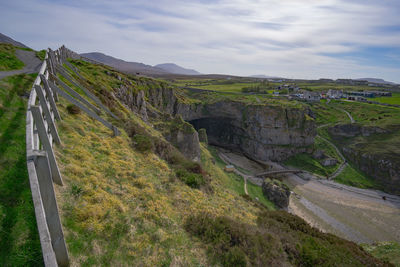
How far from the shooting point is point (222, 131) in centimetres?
8538

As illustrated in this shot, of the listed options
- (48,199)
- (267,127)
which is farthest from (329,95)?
(48,199)

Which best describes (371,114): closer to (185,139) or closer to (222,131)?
(222,131)

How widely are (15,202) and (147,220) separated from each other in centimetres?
585

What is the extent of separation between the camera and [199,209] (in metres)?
14.7

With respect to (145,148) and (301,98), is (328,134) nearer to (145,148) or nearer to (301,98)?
(301,98)

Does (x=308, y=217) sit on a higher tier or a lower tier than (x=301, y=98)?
lower

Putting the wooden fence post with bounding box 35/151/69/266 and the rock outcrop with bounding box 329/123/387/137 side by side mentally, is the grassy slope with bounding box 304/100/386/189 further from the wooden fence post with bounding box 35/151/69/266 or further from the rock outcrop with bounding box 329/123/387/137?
the wooden fence post with bounding box 35/151/69/266

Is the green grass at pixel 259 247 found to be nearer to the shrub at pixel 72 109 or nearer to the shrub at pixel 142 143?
the shrub at pixel 142 143

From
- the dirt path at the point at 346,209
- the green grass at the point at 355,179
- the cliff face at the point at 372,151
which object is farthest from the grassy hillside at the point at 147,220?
the cliff face at the point at 372,151

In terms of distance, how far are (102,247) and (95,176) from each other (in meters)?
4.56

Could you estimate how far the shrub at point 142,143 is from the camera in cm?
1945

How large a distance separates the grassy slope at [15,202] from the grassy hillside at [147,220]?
1486 millimetres

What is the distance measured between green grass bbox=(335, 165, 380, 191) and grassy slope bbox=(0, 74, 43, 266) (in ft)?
231

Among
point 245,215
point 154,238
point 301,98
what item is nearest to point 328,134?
point 301,98
